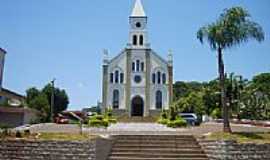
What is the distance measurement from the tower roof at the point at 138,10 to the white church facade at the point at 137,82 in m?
5.38

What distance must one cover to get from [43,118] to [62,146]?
31.1 metres

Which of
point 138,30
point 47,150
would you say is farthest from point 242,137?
point 138,30

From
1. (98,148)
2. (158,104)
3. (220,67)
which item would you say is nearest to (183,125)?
(220,67)

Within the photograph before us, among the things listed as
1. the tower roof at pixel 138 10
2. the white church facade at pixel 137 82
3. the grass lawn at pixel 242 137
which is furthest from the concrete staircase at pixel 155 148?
the tower roof at pixel 138 10

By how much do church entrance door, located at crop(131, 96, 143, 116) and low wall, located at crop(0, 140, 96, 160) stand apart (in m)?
40.3

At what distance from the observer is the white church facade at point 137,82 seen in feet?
179

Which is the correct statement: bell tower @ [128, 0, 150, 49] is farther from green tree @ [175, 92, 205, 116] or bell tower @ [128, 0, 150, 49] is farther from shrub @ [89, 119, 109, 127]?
shrub @ [89, 119, 109, 127]

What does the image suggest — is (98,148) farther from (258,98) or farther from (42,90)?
(42,90)

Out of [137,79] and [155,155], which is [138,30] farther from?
[155,155]

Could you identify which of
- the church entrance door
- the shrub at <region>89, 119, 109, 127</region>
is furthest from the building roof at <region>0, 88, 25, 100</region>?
the shrub at <region>89, 119, 109, 127</region>

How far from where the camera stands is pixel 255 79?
221 feet

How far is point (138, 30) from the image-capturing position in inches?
2295

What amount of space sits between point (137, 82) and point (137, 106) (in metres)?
3.50

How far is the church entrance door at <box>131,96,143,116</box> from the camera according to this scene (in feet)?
180
